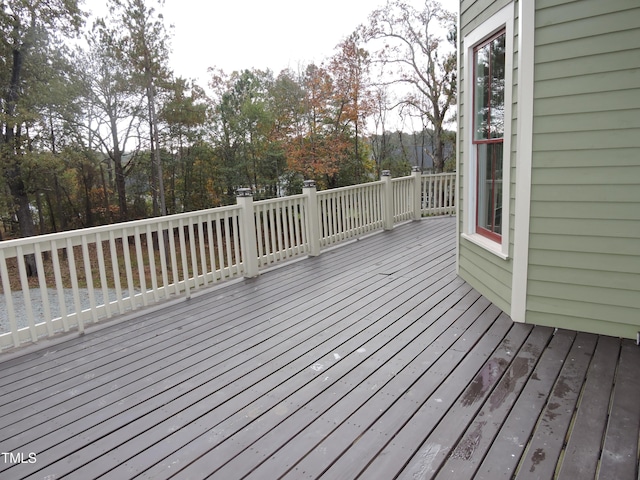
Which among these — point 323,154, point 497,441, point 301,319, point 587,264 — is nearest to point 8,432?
point 301,319

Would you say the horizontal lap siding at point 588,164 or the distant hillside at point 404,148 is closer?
the horizontal lap siding at point 588,164

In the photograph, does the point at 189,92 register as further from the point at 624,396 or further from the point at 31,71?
the point at 624,396

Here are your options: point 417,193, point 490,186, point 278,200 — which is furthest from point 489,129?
point 417,193

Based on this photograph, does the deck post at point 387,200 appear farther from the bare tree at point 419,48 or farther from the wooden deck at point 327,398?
the bare tree at point 419,48

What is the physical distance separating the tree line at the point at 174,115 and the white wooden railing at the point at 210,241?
235 inches

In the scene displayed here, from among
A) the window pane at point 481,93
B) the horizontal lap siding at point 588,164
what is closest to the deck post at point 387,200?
the window pane at point 481,93

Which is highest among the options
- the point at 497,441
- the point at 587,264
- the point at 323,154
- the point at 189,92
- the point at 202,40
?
the point at 202,40

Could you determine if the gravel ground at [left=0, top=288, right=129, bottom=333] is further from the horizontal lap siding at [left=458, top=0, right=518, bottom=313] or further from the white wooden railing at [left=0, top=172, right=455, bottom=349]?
the horizontal lap siding at [left=458, top=0, right=518, bottom=313]

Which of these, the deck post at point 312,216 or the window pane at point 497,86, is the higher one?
the window pane at point 497,86

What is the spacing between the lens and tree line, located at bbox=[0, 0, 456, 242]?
473 inches

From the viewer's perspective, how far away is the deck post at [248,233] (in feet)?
14.9

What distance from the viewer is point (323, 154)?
45.1 feet

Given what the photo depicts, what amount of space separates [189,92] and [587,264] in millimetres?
14260

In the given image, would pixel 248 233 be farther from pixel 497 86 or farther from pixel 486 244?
pixel 497 86
